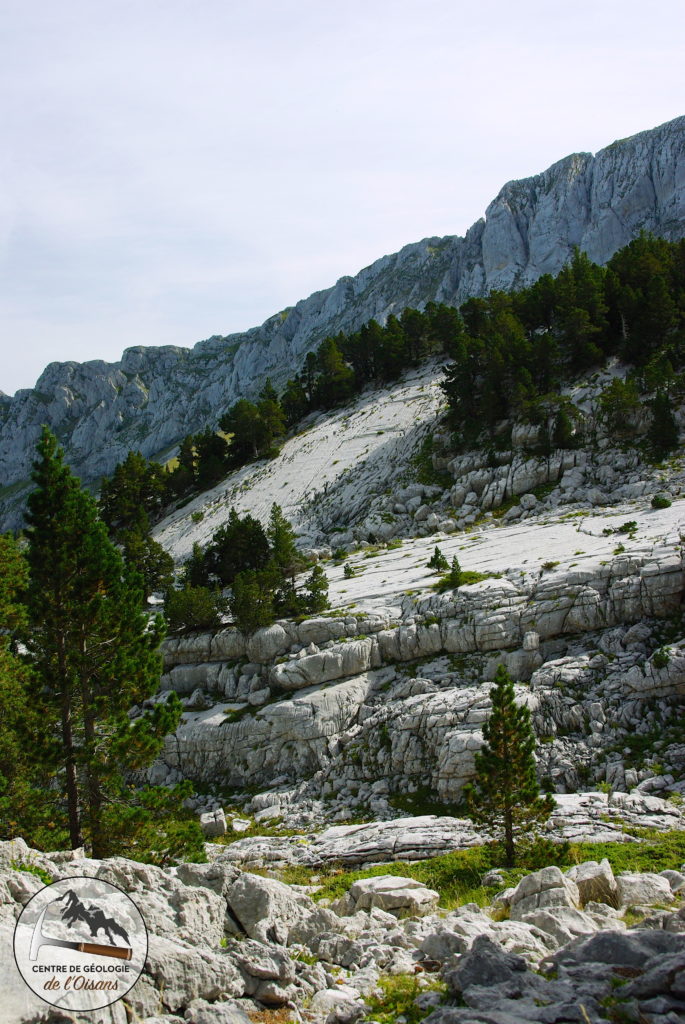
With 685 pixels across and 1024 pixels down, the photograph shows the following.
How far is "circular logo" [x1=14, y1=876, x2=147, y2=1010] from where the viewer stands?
30.0 ft

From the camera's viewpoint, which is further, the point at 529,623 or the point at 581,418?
the point at 581,418

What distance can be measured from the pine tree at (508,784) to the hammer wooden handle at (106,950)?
607 inches

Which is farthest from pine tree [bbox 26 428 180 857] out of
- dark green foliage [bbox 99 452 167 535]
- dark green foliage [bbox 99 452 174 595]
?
dark green foliage [bbox 99 452 167 535]

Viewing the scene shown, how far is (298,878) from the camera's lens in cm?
2402

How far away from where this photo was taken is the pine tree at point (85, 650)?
71.7 ft

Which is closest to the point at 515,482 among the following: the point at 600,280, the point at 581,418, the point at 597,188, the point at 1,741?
the point at 581,418

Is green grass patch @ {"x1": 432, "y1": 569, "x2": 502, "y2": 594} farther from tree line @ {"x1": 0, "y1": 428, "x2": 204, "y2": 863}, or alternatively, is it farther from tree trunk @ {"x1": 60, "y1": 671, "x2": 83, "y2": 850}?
tree trunk @ {"x1": 60, "y1": 671, "x2": 83, "y2": 850}

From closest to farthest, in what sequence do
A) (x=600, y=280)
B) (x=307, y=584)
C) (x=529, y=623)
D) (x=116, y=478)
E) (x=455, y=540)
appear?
(x=529, y=623)
(x=307, y=584)
(x=455, y=540)
(x=600, y=280)
(x=116, y=478)

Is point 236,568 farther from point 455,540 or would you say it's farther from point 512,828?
point 512,828

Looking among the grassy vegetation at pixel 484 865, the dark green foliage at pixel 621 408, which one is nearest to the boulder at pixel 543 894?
the grassy vegetation at pixel 484 865

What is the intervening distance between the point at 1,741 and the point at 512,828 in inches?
790

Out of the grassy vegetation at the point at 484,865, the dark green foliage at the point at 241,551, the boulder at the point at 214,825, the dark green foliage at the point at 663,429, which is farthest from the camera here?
the dark green foliage at the point at 241,551

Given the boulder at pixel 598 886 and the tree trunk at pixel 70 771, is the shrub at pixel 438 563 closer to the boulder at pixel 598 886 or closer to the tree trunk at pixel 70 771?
the tree trunk at pixel 70 771

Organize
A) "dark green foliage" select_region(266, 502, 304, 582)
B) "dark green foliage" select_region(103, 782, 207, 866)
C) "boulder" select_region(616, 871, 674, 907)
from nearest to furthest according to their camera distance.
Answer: "boulder" select_region(616, 871, 674, 907) < "dark green foliage" select_region(103, 782, 207, 866) < "dark green foliage" select_region(266, 502, 304, 582)
